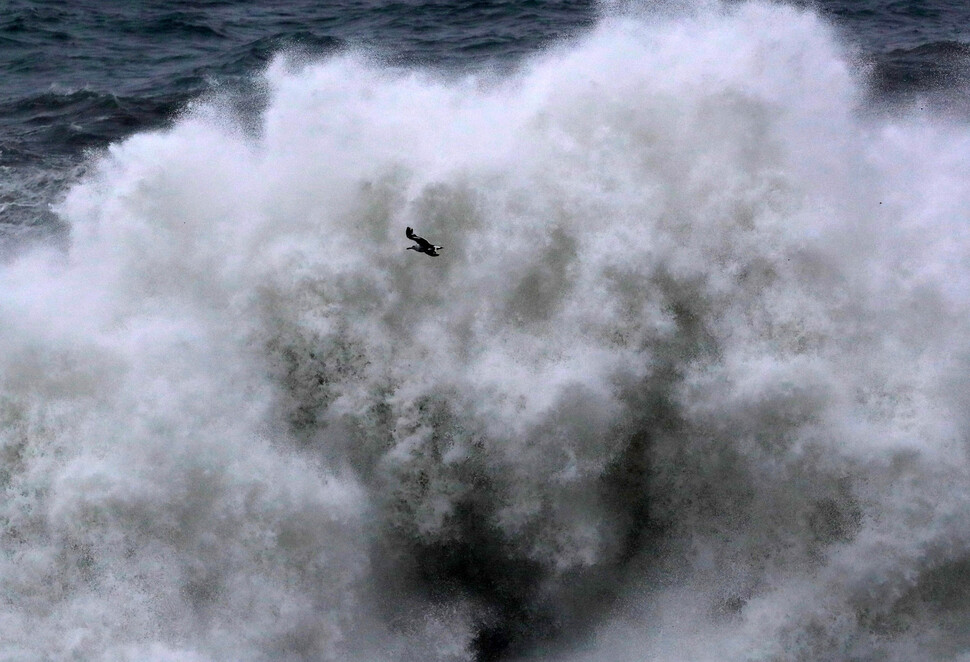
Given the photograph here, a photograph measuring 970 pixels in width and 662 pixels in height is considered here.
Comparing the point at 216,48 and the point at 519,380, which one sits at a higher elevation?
the point at 216,48

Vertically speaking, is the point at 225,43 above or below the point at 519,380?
above

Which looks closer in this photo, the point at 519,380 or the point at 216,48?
the point at 519,380

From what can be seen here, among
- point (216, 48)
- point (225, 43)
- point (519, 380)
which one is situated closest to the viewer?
point (519, 380)

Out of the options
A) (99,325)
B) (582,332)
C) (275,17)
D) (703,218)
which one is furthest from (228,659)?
(275,17)

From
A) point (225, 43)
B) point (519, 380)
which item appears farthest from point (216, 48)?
point (519, 380)

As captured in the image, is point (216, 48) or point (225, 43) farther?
point (225, 43)

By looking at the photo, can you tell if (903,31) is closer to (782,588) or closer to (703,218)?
(703,218)

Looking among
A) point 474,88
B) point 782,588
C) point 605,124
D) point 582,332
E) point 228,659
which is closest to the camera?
point 228,659

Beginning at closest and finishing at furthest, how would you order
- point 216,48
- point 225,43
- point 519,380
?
point 519,380
point 216,48
point 225,43

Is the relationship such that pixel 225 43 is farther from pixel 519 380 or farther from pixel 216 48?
pixel 519 380
